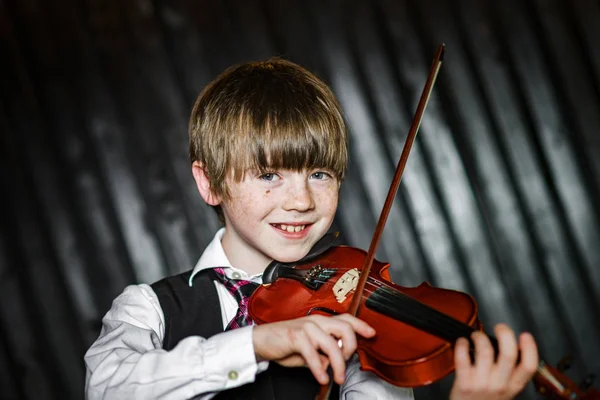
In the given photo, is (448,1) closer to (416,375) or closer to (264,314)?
(264,314)

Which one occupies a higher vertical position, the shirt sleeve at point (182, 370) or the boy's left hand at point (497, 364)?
the shirt sleeve at point (182, 370)

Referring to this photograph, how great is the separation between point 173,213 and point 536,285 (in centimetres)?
105

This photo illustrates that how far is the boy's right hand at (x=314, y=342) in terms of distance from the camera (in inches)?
28.6

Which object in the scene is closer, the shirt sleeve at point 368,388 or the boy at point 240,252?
the boy at point 240,252

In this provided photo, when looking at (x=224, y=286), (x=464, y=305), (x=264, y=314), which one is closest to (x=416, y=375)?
(x=464, y=305)

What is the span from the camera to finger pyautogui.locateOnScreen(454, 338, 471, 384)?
70 cm

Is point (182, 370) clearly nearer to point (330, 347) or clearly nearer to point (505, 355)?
point (330, 347)

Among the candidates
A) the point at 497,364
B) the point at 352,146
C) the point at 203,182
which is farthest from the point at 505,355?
the point at 352,146

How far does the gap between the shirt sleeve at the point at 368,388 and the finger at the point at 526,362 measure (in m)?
0.33

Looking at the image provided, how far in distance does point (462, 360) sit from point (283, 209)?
412mm

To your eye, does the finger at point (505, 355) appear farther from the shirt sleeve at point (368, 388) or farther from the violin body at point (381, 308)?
the shirt sleeve at point (368, 388)

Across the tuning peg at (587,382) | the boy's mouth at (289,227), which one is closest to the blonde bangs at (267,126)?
the boy's mouth at (289,227)

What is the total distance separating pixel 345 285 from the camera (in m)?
0.97

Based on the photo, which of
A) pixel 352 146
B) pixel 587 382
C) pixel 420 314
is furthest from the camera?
pixel 352 146
